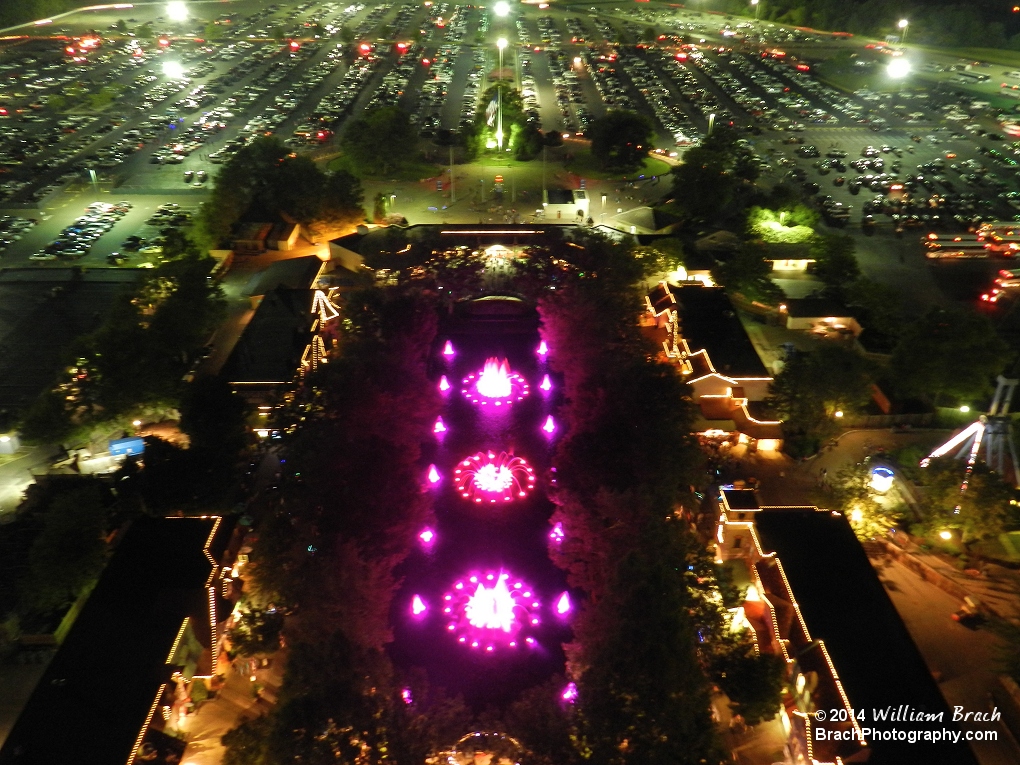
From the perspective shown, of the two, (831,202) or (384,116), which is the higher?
(384,116)

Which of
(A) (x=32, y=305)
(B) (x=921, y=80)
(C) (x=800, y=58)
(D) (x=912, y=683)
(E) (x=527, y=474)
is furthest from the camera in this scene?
(C) (x=800, y=58)

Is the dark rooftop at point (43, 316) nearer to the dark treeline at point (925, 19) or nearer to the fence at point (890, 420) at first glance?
the fence at point (890, 420)

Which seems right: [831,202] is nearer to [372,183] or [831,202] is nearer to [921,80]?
[372,183]

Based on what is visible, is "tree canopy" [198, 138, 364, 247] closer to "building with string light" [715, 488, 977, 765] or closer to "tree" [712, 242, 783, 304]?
"tree" [712, 242, 783, 304]

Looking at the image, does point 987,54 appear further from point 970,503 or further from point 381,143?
point 970,503

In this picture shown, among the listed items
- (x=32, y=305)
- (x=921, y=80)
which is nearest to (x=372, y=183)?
(x=32, y=305)

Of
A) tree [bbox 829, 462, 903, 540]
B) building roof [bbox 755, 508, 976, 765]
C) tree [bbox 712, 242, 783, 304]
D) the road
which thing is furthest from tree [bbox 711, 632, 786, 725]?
tree [bbox 712, 242, 783, 304]
